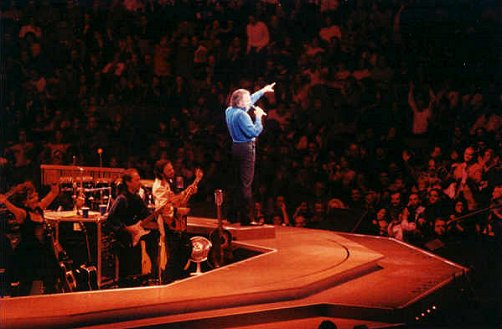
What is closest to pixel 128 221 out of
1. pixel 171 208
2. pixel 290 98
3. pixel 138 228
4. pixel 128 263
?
pixel 138 228

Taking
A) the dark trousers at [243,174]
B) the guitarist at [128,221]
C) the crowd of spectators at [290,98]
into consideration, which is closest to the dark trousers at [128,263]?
the guitarist at [128,221]

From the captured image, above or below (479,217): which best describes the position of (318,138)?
above

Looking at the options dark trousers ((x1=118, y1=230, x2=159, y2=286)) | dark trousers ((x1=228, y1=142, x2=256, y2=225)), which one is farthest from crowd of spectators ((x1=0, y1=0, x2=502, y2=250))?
dark trousers ((x1=118, y1=230, x2=159, y2=286))

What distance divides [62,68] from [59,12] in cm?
151

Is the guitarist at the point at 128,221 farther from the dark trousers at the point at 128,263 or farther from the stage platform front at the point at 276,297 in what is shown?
the stage platform front at the point at 276,297

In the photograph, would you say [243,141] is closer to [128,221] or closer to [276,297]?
[128,221]

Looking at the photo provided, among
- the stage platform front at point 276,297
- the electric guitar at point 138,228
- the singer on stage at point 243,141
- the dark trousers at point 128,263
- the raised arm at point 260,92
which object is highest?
the raised arm at point 260,92

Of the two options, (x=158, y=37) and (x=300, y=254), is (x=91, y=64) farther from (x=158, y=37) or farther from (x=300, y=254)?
(x=300, y=254)

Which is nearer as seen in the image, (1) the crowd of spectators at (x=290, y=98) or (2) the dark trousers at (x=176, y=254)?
(2) the dark trousers at (x=176, y=254)

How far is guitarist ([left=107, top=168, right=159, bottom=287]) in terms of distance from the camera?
843cm

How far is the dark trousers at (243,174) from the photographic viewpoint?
10289mm

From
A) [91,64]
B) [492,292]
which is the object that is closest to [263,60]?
[91,64]

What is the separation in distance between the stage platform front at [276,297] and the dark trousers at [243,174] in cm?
72

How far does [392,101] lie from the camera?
12945mm
